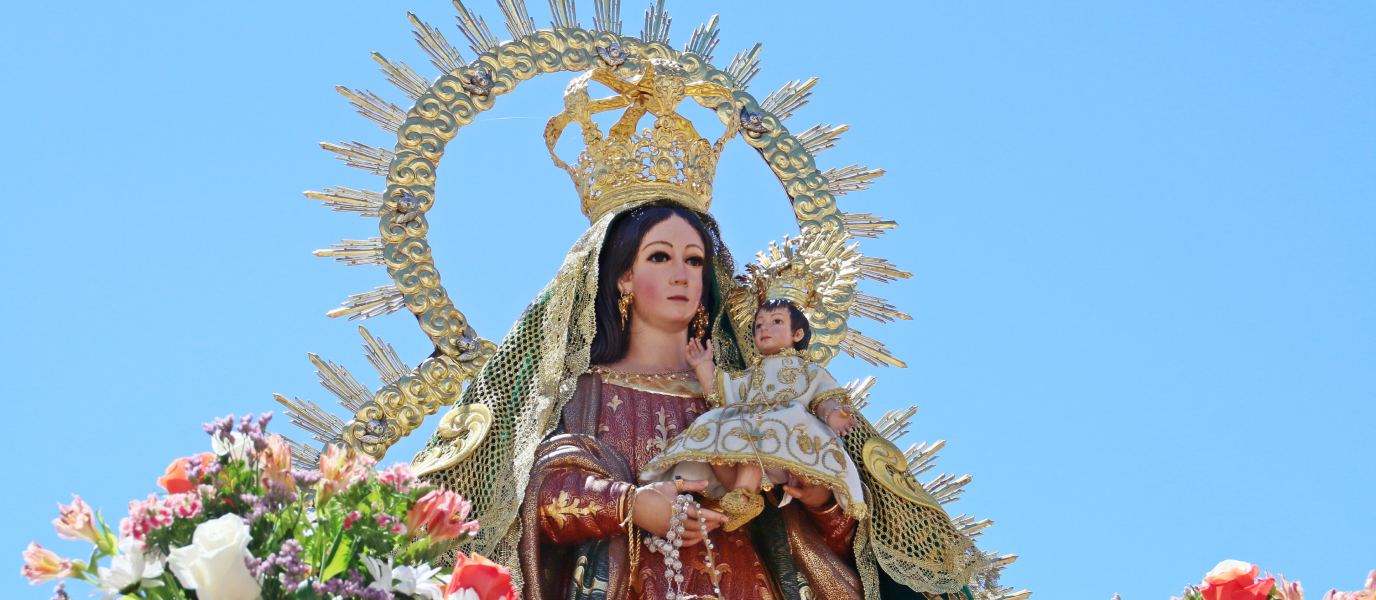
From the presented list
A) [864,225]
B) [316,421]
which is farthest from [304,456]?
[864,225]

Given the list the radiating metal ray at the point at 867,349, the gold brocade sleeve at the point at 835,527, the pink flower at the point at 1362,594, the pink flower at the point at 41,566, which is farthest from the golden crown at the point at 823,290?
the pink flower at the point at 41,566

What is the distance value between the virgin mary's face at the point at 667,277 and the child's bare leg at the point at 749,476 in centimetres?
105

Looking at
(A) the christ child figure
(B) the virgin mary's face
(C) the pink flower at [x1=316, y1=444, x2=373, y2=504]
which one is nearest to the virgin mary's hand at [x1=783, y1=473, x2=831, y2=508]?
(A) the christ child figure

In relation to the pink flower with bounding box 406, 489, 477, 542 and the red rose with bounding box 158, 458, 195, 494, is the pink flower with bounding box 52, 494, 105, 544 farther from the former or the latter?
the pink flower with bounding box 406, 489, 477, 542

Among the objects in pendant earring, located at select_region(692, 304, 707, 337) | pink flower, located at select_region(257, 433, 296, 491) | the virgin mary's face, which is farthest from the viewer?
pendant earring, located at select_region(692, 304, 707, 337)

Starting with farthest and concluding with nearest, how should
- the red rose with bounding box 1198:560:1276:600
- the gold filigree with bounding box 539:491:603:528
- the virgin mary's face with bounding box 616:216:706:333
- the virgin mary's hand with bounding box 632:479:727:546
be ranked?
the virgin mary's face with bounding box 616:216:706:333 → the gold filigree with bounding box 539:491:603:528 → the virgin mary's hand with bounding box 632:479:727:546 → the red rose with bounding box 1198:560:1276:600

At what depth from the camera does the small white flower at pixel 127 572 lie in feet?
11.6

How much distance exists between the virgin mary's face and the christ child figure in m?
0.49

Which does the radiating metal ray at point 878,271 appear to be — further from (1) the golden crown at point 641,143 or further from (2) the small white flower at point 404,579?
(2) the small white flower at point 404,579

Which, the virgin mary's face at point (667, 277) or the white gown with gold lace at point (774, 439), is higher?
the virgin mary's face at point (667, 277)

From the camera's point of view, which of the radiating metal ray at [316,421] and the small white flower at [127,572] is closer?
the small white flower at [127,572]

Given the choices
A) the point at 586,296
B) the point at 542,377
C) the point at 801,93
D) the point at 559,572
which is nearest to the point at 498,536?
the point at 559,572

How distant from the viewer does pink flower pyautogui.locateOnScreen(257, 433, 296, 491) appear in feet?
12.5

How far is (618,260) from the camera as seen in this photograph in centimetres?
650
